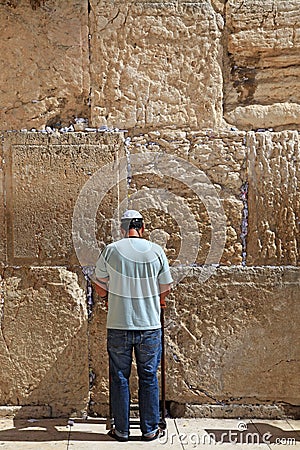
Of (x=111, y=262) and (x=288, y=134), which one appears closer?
(x=111, y=262)

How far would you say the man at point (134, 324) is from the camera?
4.34m

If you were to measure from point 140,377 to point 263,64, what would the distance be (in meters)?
2.45

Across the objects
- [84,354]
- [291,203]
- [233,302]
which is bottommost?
[84,354]

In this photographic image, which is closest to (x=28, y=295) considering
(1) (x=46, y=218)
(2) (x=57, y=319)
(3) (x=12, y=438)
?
(2) (x=57, y=319)

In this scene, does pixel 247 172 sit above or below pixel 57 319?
above

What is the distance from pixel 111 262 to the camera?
441cm

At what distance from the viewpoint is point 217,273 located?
4836 millimetres

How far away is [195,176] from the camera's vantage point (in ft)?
15.9

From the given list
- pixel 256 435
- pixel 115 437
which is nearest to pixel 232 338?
pixel 256 435

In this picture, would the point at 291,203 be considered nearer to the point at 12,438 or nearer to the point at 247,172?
the point at 247,172

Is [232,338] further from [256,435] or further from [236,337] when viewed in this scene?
[256,435]

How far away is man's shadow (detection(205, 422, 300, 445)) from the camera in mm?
4414

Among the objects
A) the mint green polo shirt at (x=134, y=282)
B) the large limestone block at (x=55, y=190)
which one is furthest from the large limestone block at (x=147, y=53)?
the mint green polo shirt at (x=134, y=282)

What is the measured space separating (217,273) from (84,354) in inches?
44.8
